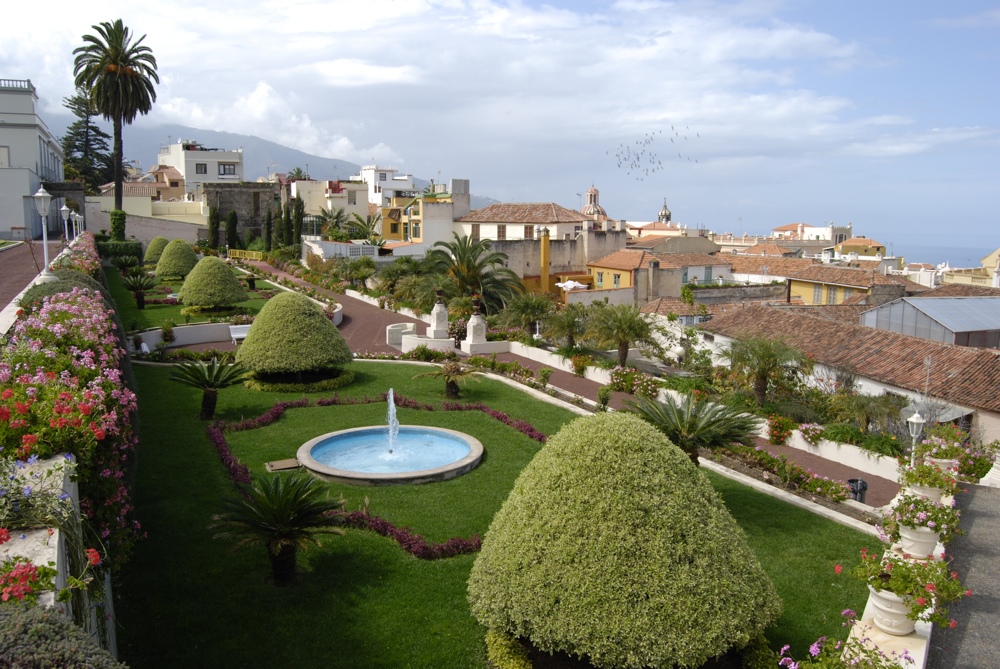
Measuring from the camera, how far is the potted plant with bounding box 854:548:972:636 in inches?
243

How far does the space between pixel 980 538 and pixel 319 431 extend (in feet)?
36.7

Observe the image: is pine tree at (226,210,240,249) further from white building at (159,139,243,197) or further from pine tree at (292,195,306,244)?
white building at (159,139,243,197)

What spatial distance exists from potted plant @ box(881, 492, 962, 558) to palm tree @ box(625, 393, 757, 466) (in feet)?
9.01

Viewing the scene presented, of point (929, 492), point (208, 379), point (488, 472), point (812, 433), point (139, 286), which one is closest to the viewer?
point (929, 492)

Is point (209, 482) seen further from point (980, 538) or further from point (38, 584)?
point (980, 538)

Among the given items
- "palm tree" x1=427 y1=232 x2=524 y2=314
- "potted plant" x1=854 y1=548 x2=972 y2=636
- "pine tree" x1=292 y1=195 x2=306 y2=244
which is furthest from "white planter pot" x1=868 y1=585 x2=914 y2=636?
"pine tree" x1=292 y1=195 x2=306 y2=244

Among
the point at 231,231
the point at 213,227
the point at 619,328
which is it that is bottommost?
the point at 619,328

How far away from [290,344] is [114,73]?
98.3 ft

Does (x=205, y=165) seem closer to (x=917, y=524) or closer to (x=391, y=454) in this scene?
(x=391, y=454)

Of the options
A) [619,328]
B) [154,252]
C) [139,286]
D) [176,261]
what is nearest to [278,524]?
[619,328]

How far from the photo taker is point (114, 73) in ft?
129

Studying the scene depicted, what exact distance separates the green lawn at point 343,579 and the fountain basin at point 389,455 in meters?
0.24

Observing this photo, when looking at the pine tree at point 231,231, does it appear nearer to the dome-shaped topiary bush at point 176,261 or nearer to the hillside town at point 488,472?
the dome-shaped topiary bush at point 176,261

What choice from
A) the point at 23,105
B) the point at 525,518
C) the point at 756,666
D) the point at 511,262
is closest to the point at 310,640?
the point at 525,518
